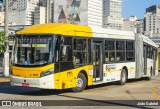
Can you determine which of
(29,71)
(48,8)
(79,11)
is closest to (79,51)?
(29,71)

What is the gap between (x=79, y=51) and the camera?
1678 cm

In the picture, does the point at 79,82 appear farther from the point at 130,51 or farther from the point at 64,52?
the point at 130,51

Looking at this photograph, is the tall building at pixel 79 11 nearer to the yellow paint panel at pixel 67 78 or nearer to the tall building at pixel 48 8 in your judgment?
the tall building at pixel 48 8

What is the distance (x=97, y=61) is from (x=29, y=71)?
4.20 metres

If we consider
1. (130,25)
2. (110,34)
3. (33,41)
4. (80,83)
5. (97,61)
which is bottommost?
(80,83)

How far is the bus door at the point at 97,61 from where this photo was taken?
18047mm

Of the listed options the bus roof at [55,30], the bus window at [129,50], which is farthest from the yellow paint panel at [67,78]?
the bus window at [129,50]

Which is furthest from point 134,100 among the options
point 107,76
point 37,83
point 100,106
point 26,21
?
point 26,21

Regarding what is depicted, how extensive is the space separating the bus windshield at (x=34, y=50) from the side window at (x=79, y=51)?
1.47 m

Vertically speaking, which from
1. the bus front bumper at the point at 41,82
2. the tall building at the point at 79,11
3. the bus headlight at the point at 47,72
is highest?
the tall building at the point at 79,11

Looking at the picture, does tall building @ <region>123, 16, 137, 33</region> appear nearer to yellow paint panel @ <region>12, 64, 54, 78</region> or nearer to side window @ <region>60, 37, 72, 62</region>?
side window @ <region>60, 37, 72, 62</region>

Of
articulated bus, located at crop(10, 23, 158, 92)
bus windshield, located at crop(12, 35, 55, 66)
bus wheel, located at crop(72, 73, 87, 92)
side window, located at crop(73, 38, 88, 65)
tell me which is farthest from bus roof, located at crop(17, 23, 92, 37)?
bus wheel, located at crop(72, 73, 87, 92)

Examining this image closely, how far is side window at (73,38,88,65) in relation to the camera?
648 inches

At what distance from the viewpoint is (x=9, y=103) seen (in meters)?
12.6
